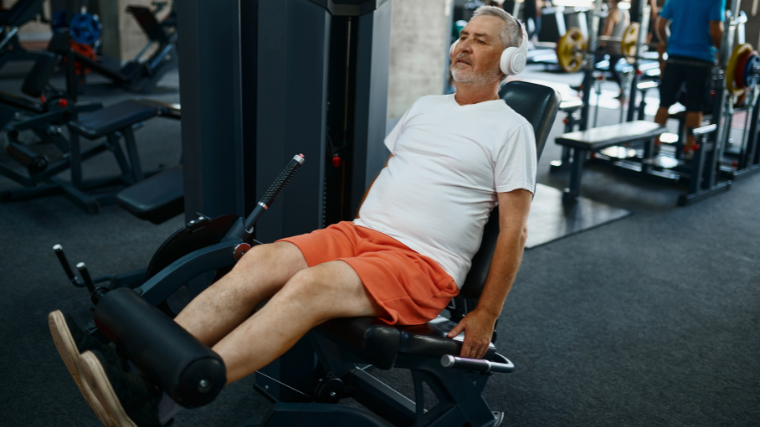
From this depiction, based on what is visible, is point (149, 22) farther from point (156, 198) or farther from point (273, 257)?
point (273, 257)

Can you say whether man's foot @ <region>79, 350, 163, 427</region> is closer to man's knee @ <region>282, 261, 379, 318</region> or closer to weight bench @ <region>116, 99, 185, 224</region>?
man's knee @ <region>282, 261, 379, 318</region>

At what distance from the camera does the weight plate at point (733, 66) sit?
354cm

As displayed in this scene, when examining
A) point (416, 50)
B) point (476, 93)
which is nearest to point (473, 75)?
point (476, 93)

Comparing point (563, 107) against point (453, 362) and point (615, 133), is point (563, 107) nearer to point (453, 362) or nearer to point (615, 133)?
point (615, 133)

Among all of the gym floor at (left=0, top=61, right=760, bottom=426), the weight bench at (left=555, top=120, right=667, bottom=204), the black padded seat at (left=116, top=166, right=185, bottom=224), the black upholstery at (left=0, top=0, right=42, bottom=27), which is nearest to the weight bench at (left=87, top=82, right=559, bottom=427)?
the gym floor at (left=0, top=61, right=760, bottom=426)

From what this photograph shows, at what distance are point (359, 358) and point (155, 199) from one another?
1.13 m

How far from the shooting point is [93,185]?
346 centimetres

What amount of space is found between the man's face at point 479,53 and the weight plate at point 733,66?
271 cm

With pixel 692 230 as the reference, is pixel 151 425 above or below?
above

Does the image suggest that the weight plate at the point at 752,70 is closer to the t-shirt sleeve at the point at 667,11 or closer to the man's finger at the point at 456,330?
the t-shirt sleeve at the point at 667,11

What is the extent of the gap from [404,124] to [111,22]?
7789 mm

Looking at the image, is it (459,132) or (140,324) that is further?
(459,132)

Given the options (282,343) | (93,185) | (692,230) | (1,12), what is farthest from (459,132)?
(1,12)

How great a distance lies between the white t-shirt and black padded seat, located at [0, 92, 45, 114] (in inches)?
109
